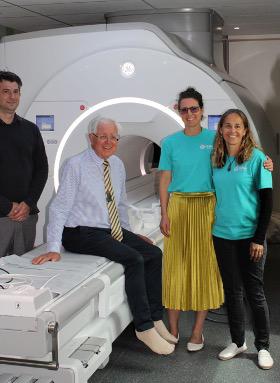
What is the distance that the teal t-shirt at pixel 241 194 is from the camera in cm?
253

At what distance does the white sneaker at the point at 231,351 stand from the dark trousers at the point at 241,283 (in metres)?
0.06

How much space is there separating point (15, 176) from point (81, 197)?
39cm

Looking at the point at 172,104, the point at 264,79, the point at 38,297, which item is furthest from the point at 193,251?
the point at 264,79

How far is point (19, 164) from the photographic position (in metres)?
2.93

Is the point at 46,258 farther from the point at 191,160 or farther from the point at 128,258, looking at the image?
the point at 191,160

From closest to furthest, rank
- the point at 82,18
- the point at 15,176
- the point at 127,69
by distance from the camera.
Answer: the point at 15,176 → the point at 127,69 → the point at 82,18

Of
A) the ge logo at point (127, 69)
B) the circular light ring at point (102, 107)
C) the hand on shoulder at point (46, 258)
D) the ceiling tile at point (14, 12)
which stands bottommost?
the hand on shoulder at point (46, 258)

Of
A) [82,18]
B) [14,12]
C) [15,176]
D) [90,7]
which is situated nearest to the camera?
[15,176]

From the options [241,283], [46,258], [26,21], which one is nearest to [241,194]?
[241,283]

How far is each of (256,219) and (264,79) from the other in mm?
2849

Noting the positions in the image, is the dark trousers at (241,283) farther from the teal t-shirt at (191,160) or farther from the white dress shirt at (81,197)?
the white dress shirt at (81,197)

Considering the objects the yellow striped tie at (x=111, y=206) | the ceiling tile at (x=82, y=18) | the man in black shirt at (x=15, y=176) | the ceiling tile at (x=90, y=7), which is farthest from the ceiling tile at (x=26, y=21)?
the yellow striped tie at (x=111, y=206)

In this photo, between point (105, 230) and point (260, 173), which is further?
point (105, 230)

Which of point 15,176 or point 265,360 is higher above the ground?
point 15,176
